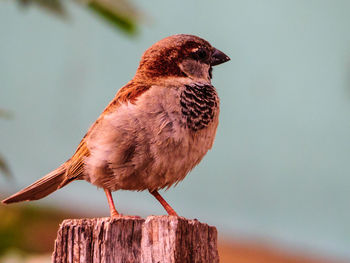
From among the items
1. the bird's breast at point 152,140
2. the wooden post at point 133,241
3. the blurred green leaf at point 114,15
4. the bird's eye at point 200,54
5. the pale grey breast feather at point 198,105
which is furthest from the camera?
the blurred green leaf at point 114,15

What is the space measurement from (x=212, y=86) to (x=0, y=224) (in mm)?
1856

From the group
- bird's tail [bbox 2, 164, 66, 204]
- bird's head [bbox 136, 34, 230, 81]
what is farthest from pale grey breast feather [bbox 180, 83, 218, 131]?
bird's tail [bbox 2, 164, 66, 204]

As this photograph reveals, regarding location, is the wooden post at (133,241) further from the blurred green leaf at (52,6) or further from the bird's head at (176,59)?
the blurred green leaf at (52,6)

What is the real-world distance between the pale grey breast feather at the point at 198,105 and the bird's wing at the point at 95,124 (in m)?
0.22

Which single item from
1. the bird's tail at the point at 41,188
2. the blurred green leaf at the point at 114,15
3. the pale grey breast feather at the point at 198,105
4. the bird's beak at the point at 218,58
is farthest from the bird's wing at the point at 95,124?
the blurred green leaf at the point at 114,15

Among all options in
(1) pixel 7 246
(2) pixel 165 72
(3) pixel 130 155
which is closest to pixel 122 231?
(3) pixel 130 155

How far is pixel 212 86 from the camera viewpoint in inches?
110

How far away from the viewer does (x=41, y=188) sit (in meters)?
A: 2.83

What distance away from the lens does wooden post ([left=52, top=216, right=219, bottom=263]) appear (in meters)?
1.83

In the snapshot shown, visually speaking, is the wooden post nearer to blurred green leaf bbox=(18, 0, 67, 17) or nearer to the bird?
the bird

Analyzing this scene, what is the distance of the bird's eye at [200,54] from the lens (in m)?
2.84

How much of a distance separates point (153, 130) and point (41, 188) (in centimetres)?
88

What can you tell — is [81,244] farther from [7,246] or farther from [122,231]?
[7,246]

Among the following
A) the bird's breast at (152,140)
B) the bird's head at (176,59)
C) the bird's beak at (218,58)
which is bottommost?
the bird's breast at (152,140)
